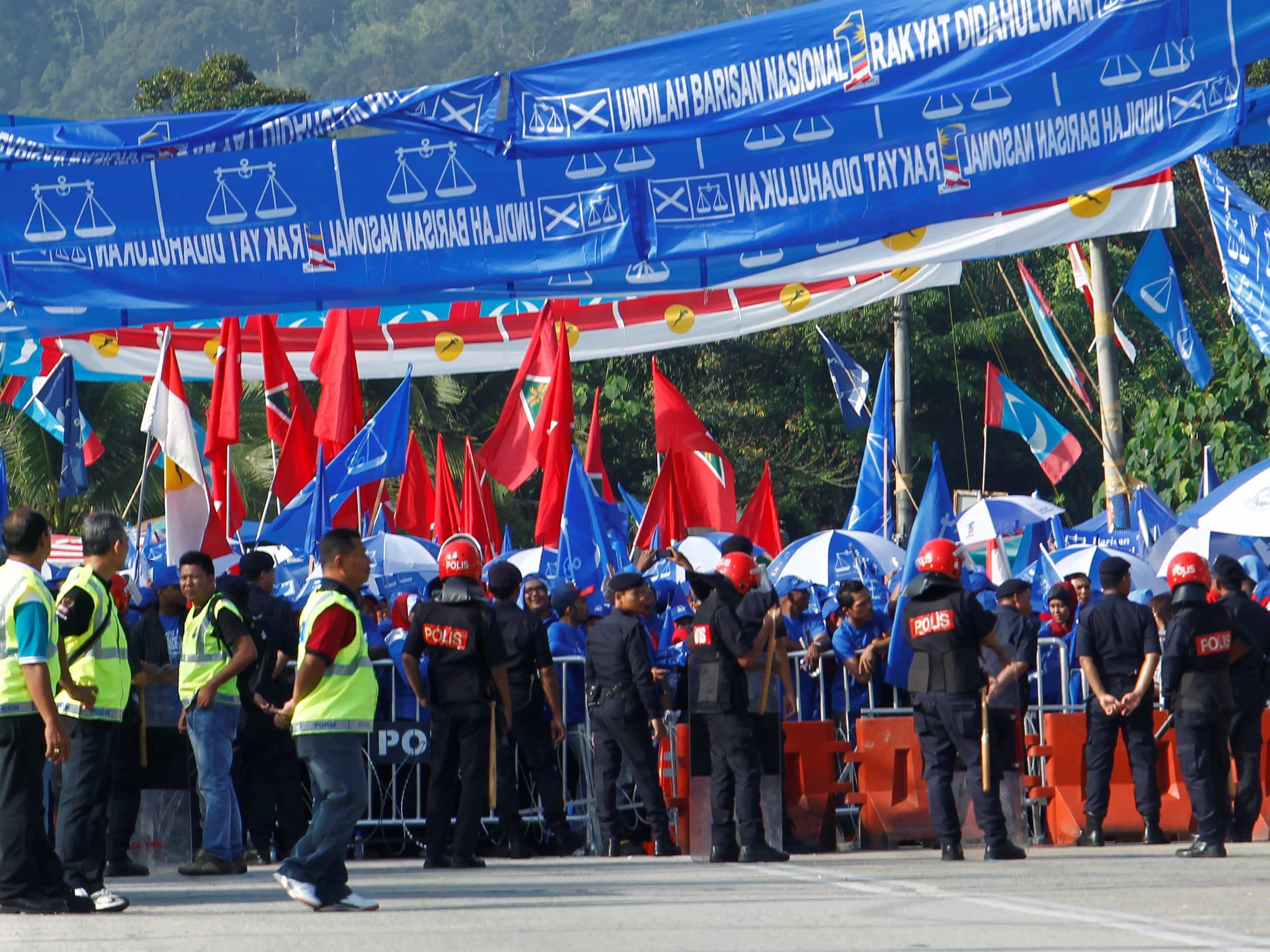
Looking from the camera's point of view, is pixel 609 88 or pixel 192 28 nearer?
pixel 609 88

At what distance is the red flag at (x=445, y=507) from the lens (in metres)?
22.7

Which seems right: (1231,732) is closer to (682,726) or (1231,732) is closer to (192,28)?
(682,726)

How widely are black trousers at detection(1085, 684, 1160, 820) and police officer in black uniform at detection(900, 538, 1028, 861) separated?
156cm

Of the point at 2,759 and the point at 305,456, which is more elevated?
the point at 305,456

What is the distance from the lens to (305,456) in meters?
18.1

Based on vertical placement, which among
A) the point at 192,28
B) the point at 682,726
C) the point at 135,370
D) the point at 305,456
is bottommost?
the point at 682,726

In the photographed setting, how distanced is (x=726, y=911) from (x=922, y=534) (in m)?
8.33

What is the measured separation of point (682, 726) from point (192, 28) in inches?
6565

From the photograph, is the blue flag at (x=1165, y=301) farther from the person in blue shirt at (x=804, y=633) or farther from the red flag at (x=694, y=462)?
the person in blue shirt at (x=804, y=633)

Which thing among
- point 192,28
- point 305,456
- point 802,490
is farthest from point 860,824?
point 192,28

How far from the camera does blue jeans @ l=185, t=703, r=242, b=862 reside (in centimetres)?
1054

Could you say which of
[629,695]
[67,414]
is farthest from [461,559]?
[67,414]

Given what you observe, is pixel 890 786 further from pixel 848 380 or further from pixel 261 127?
pixel 848 380

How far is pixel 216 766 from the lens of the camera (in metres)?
10.6
